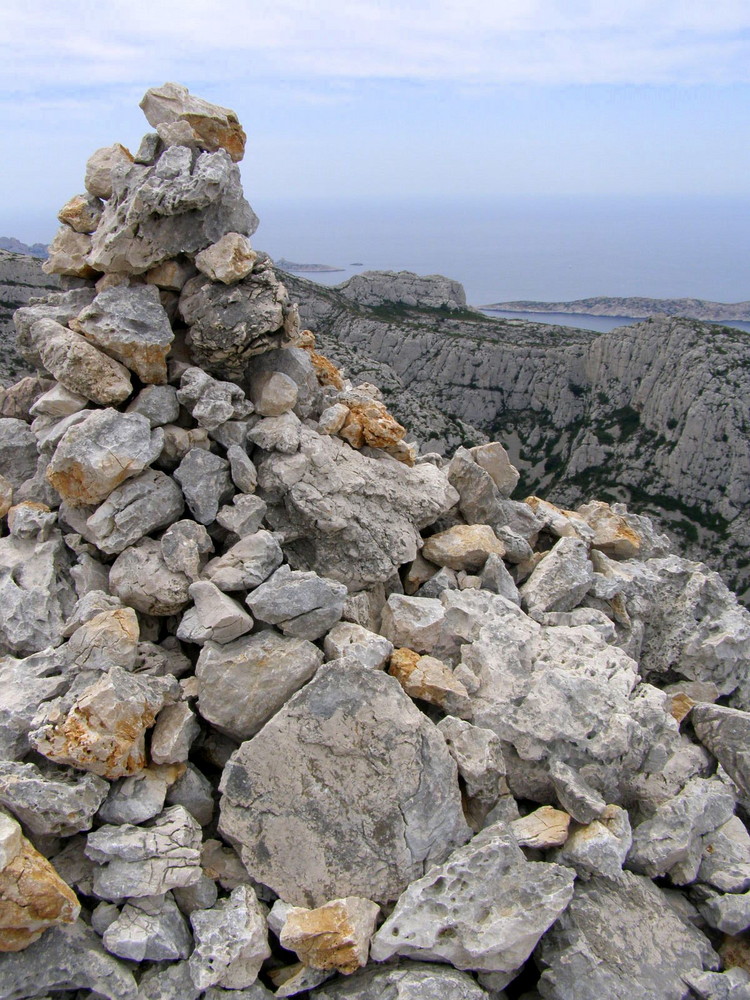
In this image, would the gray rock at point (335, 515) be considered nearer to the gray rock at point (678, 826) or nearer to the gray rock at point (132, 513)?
the gray rock at point (132, 513)

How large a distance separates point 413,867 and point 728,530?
7132 centimetres

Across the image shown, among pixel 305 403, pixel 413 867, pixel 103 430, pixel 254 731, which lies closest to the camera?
pixel 413 867

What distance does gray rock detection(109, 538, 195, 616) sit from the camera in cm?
842

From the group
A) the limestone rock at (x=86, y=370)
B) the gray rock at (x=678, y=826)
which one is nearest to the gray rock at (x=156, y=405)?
the limestone rock at (x=86, y=370)

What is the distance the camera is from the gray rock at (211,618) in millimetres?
7891

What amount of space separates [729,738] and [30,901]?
8.48 m

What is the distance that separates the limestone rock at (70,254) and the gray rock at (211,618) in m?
6.27

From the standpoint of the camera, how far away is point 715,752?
9.06 m

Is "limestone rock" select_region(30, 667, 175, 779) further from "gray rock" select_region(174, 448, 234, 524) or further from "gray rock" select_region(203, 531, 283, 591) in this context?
"gray rock" select_region(174, 448, 234, 524)

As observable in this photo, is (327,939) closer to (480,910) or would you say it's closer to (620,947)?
(480,910)

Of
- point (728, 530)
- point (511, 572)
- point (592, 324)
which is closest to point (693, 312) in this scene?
point (592, 324)

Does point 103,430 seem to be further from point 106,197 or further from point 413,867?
point 413,867

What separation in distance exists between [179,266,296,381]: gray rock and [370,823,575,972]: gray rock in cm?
750

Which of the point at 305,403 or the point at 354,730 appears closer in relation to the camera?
the point at 354,730
